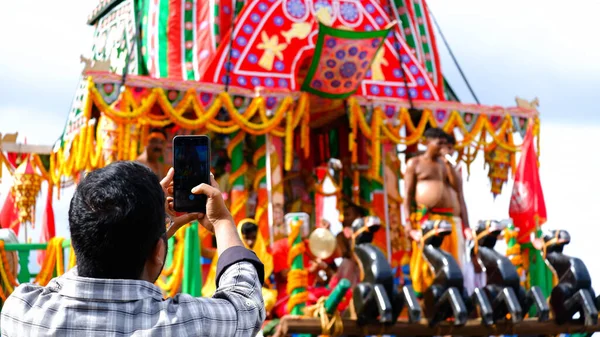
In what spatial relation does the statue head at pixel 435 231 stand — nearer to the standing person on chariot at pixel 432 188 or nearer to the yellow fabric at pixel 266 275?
the standing person on chariot at pixel 432 188

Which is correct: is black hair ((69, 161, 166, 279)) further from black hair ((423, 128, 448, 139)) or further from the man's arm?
black hair ((423, 128, 448, 139))

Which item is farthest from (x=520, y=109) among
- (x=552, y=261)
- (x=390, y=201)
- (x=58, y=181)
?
(x=58, y=181)

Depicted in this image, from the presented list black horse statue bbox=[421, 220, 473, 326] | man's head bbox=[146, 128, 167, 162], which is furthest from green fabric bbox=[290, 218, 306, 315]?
man's head bbox=[146, 128, 167, 162]

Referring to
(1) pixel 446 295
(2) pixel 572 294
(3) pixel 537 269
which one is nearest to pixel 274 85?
(3) pixel 537 269

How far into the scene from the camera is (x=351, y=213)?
426 inches

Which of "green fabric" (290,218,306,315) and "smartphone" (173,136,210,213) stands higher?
"smartphone" (173,136,210,213)

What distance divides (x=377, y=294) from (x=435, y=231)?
0.95 m

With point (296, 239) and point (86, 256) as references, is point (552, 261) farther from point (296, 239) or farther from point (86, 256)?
point (86, 256)

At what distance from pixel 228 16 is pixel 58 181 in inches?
94.5

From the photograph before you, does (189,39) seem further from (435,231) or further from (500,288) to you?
(500,288)

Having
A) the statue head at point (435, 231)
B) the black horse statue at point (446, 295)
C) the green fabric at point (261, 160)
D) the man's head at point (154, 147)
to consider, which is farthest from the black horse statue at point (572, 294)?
the man's head at point (154, 147)

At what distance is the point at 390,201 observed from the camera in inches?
410

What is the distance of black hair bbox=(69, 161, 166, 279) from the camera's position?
5.91 ft

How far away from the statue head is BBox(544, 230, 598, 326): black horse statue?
1.04m
